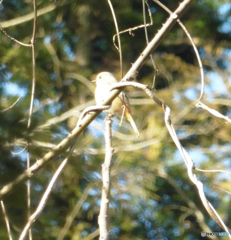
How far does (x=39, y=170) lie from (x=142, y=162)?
5618mm

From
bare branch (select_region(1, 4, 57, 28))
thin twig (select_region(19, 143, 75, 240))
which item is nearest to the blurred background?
bare branch (select_region(1, 4, 57, 28))

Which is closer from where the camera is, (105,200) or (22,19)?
(105,200)

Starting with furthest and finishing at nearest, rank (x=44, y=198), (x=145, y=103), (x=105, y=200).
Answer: (x=145, y=103) → (x=105, y=200) → (x=44, y=198)

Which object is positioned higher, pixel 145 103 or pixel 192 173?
pixel 145 103

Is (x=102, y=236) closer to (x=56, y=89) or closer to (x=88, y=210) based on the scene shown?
(x=88, y=210)

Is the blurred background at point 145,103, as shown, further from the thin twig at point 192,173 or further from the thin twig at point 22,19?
the thin twig at point 192,173

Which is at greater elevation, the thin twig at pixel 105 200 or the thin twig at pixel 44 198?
the thin twig at pixel 105 200

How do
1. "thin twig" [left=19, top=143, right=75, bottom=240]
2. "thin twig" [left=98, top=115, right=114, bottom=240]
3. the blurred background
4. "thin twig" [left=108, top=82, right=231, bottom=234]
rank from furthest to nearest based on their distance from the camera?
1. the blurred background
2. "thin twig" [left=98, top=115, right=114, bottom=240]
3. "thin twig" [left=108, top=82, right=231, bottom=234]
4. "thin twig" [left=19, top=143, right=75, bottom=240]

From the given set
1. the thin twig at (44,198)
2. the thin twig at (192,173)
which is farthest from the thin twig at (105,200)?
the thin twig at (44,198)

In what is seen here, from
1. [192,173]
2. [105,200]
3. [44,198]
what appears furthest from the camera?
[105,200]

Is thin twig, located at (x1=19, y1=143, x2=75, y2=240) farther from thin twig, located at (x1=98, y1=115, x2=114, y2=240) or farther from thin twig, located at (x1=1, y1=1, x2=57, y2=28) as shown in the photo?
thin twig, located at (x1=1, y1=1, x2=57, y2=28)

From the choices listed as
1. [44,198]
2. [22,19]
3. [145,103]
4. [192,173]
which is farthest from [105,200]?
[145,103]

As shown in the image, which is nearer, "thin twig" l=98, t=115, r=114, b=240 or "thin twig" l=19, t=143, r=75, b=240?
"thin twig" l=19, t=143, r=75, b=240

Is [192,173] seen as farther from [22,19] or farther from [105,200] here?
[22,19]
